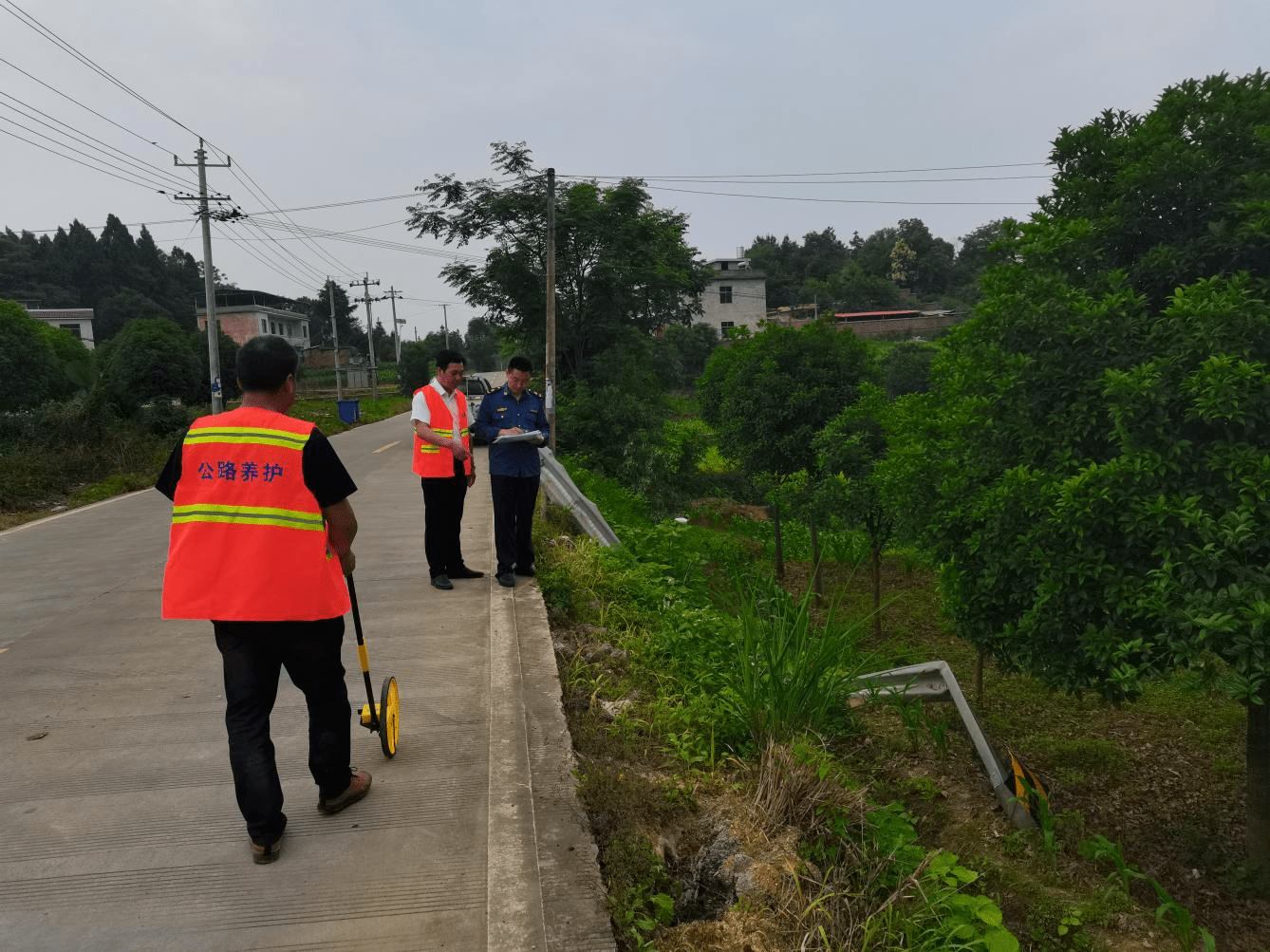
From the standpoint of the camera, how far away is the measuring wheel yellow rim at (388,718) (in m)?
3.87

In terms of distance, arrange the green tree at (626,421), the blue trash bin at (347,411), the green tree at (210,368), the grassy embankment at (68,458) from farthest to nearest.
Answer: the green tree at (210,368), the blue trash bin at (347,411), the green tree at (626,421), the grassy embankment at (68,458)

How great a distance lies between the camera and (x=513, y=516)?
6.86 meters

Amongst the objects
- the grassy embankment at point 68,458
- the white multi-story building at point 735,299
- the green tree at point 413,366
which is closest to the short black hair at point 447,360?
the grassy embankment at point 68,458

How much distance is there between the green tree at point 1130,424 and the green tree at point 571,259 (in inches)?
880

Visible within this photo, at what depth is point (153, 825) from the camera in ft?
11.5

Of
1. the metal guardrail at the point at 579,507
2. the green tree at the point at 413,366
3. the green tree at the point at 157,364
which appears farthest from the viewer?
the green tree at the point at 413,366

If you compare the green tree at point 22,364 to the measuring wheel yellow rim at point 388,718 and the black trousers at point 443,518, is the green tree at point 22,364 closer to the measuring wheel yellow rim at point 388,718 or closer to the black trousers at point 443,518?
the black trousers at point 443,518

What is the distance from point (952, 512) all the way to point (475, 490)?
350 inches

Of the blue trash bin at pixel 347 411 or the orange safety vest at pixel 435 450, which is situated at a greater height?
the orange safety vest at pixel 435 450

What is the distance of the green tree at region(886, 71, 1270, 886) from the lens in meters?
4.57

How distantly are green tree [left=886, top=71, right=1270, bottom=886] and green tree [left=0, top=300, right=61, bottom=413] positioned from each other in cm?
3515

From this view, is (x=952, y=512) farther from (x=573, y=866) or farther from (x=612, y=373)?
(x=612, y=373)

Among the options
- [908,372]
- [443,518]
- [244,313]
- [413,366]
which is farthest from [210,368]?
[244,313]

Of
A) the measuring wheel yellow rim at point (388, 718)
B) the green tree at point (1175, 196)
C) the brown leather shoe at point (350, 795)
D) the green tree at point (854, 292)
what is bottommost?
the brown leather shoe at point (350, 795)
